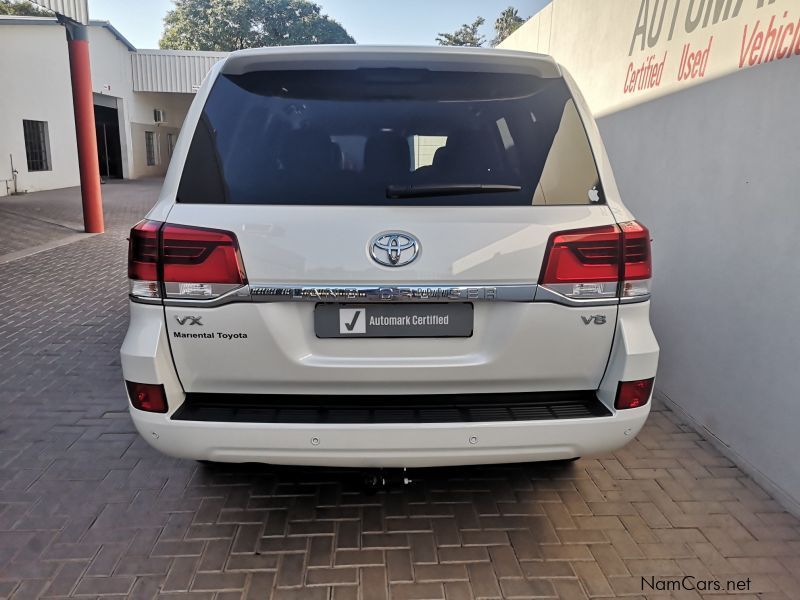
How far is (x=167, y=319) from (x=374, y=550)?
128cm

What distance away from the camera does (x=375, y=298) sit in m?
2.24

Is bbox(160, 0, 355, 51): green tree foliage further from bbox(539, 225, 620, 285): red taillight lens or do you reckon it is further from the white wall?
bbox(539, 225, 620, 285): red taillight lens

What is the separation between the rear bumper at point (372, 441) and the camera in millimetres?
2273

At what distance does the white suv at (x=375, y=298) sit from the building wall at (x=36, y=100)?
1725 cm

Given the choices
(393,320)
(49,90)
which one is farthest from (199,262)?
(49,90)

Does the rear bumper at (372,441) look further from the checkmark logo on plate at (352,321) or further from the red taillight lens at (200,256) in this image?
the red taillight lens at (200,256)

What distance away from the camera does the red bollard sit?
34.8 feet

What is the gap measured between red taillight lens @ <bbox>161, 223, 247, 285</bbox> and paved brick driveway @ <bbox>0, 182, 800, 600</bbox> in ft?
3.90

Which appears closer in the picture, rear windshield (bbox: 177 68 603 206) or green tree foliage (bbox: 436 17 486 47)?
rear windshield (bbox: 177 68 603 206)

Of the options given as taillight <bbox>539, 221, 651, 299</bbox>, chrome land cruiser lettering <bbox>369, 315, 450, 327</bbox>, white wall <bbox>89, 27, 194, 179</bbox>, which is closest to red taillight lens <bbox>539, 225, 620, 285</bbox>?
taillight <bbox>539, 221, 651, 299</bbox>

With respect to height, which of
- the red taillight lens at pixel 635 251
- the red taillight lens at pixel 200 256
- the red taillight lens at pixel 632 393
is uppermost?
the red taillight lens at pixel 635 251

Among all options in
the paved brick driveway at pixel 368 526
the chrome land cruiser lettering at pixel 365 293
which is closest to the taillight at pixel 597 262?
the chrome land cruiser lettering at pixel 365 293

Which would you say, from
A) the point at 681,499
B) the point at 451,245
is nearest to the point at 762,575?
the point at 681,499

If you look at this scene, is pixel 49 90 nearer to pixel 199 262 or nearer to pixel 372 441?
pixel 199 262
